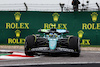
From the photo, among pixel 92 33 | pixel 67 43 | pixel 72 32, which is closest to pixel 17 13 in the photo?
pixel 72 32

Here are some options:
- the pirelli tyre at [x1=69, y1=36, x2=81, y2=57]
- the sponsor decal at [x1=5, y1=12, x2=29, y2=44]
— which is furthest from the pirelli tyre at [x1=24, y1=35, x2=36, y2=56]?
the sponsor decal at [x1=5, y1=12, x2=29, y2=44]

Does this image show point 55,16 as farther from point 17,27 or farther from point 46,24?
point 17,27

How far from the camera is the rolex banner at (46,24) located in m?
17.5

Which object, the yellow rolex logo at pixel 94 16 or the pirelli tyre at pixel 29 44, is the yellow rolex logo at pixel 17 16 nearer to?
the yellow rolex logo at pixel 94 16

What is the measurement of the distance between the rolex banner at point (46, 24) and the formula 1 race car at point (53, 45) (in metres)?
6.10

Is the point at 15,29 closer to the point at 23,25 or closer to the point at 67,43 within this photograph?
the point at 23,25

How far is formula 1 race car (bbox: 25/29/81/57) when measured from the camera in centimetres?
1062

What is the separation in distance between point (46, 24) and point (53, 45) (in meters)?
6.99

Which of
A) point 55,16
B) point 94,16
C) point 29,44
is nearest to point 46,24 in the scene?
point 55,16

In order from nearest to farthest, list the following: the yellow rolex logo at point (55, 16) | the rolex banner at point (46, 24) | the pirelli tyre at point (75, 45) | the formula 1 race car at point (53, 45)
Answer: the formula 1 race car at point (53, 45)
the pirelli tyre at point (75, 45)
the rolex banner at point (46, 24)
the yellow rolex logo at point (55, 16)

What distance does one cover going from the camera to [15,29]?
1777 centimetres

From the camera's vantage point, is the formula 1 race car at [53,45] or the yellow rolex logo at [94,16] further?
the yellow rolex logo at [94,16]

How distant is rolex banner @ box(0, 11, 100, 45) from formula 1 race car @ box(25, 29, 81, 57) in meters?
6.10

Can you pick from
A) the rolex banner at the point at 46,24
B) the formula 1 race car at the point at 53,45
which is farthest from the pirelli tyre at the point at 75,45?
the rolex banner at the point at 46,24
